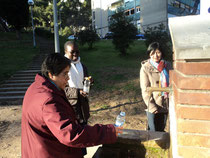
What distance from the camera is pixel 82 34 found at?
715 inches

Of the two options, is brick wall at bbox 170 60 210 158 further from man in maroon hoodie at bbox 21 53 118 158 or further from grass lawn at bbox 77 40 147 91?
grass lawn at bbox 77 40 147 91

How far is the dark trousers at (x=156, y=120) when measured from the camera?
2.91 meters

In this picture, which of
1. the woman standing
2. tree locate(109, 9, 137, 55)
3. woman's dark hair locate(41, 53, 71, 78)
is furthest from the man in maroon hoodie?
tree locate(109, 9, 137, 55)

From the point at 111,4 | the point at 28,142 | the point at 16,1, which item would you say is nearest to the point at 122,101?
the point at 28,142

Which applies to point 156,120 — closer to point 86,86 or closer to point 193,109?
point 86,86

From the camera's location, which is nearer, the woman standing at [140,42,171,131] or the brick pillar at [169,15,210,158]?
the brick pillar at [169,15,210,158]

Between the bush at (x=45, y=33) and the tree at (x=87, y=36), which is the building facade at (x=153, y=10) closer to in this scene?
the bush at (x=45, y=33)

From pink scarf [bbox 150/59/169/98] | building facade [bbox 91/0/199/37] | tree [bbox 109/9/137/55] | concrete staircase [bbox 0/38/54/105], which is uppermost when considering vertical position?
building facade [bbox 91/0/199/37]

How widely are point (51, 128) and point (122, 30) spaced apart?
14140 mm

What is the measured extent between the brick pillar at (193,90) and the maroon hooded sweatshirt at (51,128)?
1.90ft

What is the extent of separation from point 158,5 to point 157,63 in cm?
3544

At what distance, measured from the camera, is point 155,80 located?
2881 mm

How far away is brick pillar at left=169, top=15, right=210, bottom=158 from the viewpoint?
1.07 m

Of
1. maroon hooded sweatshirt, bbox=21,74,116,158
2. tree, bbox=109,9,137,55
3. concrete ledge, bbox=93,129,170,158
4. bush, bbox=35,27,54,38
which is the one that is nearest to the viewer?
maroon hooded sweatshirt, bbox=21,74,116,158
